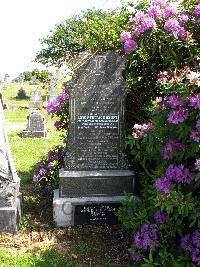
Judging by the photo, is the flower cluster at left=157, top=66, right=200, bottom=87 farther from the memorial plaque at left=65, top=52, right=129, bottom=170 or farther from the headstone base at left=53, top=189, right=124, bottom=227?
the headstone base at left=53, top=189, right=124, bottom=227

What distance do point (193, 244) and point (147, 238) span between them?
527mm

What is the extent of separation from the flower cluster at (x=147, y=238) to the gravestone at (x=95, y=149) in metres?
1.30

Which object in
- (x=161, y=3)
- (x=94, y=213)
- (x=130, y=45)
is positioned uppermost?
(x=161, y=3)

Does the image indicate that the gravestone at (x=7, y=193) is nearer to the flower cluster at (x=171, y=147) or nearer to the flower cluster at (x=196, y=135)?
the flower cluster at (x=171, y=147)

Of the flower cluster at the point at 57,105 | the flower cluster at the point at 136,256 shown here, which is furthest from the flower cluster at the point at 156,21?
the flower cluster at the point at 136,256

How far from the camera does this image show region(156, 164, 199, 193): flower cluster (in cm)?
419

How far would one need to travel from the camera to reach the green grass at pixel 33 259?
4.92 m

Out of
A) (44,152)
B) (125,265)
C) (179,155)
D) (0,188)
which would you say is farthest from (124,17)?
(44,152)

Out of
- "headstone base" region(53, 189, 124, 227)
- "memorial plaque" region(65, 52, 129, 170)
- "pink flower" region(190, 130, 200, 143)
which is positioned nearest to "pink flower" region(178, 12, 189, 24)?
"memorial plaque" region(65, 52, 129, 170)

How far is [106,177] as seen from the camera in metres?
5.96

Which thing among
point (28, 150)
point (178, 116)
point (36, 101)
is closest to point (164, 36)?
point (178, 116)

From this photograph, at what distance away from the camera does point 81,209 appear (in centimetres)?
591

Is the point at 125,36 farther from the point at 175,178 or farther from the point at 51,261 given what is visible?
the point at 51,261

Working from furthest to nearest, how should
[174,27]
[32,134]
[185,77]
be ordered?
1. [32,134]
2. [174,27]
3. [185,77]
